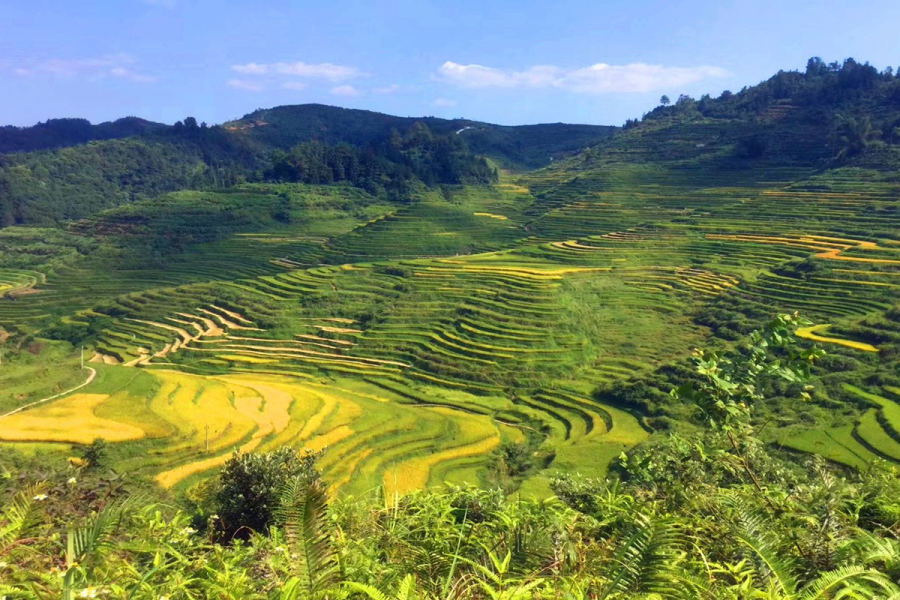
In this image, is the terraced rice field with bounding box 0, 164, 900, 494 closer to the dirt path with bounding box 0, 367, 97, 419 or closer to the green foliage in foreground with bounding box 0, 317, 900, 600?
the dirt path with bounding box 0, 367, 97, 419

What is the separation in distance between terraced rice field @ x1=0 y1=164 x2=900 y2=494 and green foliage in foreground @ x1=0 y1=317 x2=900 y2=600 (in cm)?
1321

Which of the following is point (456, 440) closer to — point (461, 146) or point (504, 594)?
point (504, 594)

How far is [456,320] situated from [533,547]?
3157cm

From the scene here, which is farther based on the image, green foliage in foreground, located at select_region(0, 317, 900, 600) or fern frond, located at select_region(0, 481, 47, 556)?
fern frond, located at select_region(0, 481, 47, 556)

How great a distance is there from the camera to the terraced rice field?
19.9 metres

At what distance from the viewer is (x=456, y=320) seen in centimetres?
3491

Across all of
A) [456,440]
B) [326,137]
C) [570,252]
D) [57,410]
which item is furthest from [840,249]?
[326,137]

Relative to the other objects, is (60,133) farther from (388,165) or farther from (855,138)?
(855,138)

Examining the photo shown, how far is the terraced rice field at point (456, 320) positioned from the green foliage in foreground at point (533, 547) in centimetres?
1321

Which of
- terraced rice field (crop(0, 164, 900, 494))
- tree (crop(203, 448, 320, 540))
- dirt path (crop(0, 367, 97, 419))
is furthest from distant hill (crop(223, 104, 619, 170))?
tree (crop(203, 448, 320, 540))

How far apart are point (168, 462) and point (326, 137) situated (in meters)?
154

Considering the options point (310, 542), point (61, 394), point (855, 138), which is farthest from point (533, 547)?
point (855, 138)

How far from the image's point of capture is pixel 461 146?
8775cm

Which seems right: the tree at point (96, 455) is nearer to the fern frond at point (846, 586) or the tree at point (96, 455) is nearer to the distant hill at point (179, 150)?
the fern frond at point (846, 586)
